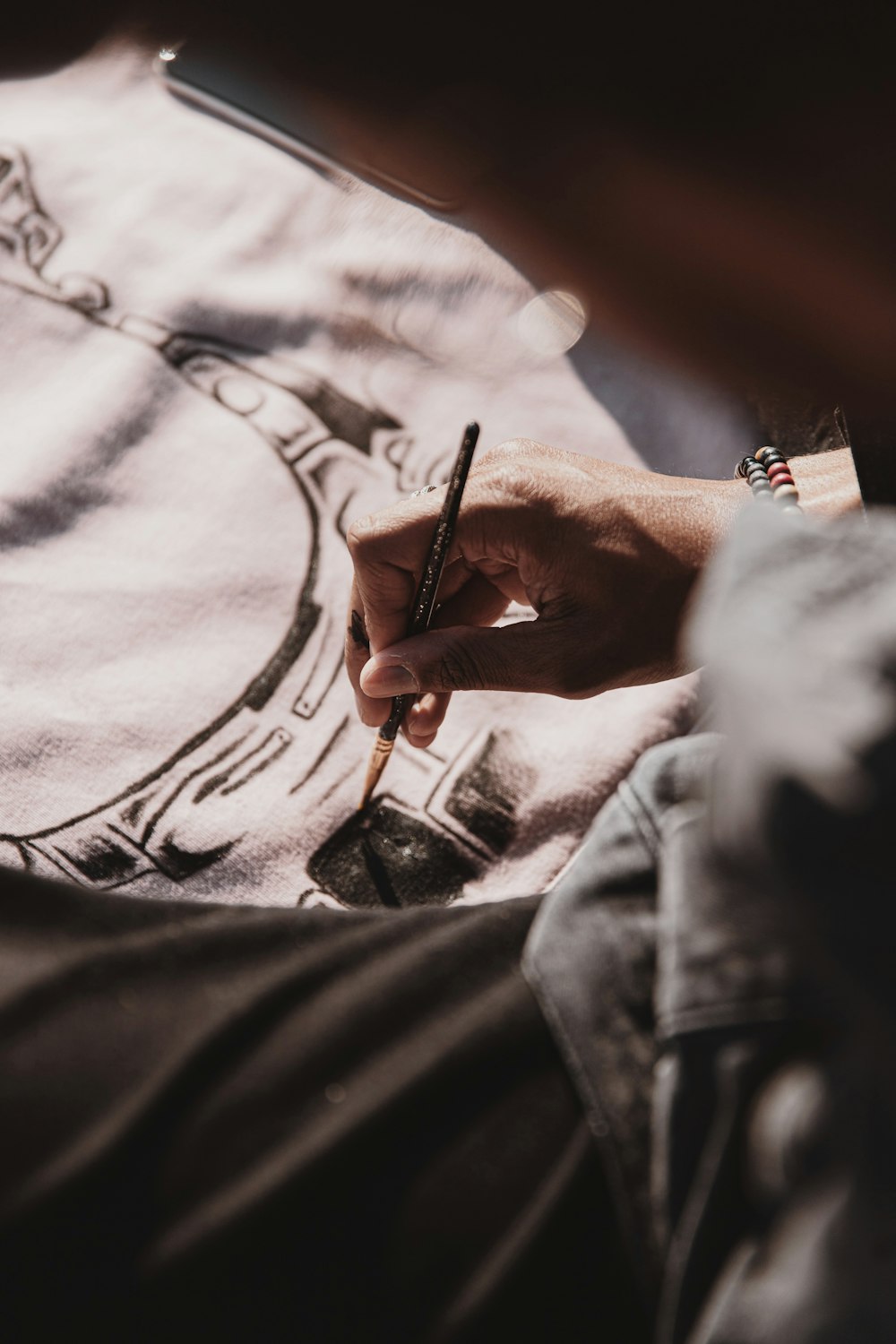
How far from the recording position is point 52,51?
77 cm

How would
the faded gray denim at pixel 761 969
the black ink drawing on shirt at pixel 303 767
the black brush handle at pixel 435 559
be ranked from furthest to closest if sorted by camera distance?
the black ink drawing on shirt at pixel 303 767 < the black brush handle at pixel 435 559 < the faded gray denim at pixel 761 969

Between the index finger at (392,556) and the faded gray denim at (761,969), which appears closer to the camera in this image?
the faded gray denim at (761,969)

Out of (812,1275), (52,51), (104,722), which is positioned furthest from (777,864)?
(52,51)

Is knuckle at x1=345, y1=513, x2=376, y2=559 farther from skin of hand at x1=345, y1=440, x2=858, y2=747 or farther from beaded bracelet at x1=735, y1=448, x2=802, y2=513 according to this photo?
beaded bracelet at x1=735, y1=448, x2=802, y2=513

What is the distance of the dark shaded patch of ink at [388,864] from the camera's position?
0.49m

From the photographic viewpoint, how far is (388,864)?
50cm

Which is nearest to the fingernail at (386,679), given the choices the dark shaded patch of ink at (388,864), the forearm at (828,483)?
the dark shaded patch of ink at (388,864)

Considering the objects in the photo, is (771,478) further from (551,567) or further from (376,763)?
(376,763)

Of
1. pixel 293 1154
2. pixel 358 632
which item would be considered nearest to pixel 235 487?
pixel 358 632

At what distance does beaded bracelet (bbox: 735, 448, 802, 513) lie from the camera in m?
0.45

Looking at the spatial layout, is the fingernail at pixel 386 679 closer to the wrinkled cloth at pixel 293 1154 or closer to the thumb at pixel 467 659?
the thumb at pixel 467 659

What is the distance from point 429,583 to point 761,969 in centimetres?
25

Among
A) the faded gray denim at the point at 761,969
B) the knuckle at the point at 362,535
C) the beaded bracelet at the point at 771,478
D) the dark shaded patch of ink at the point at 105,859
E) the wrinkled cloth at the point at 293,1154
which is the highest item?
the beaded bracelet at the point at 771,478

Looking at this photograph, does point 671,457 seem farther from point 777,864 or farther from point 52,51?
point 52,51
